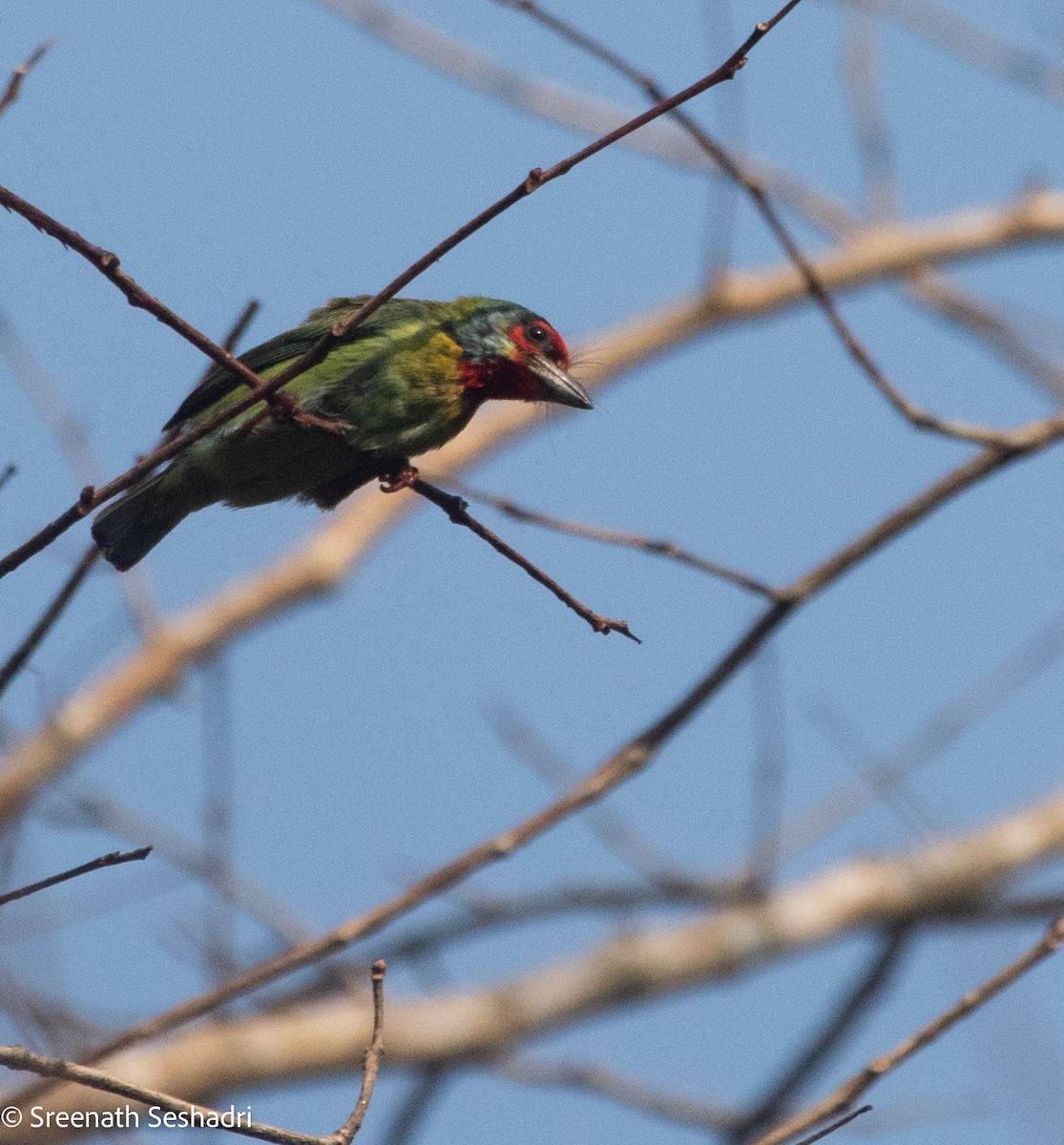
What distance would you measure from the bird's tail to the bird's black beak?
1.09 meters

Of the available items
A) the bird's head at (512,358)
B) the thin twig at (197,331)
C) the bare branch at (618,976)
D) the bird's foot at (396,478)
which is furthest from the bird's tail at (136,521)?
the bare branch at (618,976)

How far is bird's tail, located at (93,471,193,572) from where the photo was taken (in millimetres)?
4453

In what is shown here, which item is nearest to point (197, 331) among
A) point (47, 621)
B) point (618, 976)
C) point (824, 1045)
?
point (47, 621)

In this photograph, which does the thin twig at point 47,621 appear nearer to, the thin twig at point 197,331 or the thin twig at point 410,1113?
the thin twig at point 197,331

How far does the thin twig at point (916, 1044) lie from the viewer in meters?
2.51

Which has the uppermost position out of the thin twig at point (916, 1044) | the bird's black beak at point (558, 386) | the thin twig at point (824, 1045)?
the bird's black beak at point (558, 386)

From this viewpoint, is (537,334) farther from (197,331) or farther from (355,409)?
(197,331)

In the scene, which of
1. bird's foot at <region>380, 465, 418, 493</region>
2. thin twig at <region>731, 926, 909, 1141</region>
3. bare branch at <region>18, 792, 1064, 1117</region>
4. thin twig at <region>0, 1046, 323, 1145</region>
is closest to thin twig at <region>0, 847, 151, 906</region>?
thin twig at <region>0, 1046, 323, 1145</region>

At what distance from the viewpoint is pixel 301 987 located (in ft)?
23.1

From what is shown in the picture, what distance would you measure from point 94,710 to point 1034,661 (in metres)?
5.46

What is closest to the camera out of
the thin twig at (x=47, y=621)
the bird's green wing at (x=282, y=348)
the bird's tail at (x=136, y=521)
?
the thin twig at (x=47, y=621)

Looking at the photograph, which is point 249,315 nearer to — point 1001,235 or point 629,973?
point 629,973

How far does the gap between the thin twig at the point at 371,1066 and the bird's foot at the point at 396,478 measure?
5.79 ft

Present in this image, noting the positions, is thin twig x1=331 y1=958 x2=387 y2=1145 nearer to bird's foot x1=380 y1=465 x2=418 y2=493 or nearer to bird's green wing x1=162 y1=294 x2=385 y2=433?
bird's foot x1=380 y1=465 x2=418 y2=493
